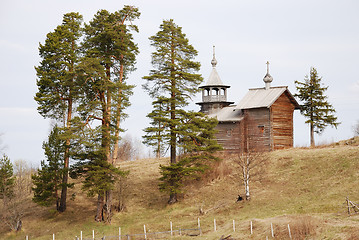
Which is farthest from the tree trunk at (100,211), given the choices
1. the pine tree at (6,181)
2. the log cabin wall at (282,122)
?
the log cabin wall at (282,122)

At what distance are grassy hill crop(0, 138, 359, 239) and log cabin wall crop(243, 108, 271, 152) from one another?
2237 mm

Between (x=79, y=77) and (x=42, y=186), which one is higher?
(x=79, y=77)

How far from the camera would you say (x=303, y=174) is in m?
35.1

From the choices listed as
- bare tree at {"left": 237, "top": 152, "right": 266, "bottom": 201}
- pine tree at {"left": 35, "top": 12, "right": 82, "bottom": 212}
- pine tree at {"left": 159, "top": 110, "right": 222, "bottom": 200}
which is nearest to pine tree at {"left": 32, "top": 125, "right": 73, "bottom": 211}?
pine tree at {"left": 35, "top": 12, "right": 82, "bottom": 212}

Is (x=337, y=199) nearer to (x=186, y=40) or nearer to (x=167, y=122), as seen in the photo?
(x=167, y=122)

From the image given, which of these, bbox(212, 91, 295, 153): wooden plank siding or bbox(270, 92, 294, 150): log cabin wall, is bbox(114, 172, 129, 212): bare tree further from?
bbox(270, 92, 294, 150): log cabin wall

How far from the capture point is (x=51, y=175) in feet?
120

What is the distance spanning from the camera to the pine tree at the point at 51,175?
3634cm

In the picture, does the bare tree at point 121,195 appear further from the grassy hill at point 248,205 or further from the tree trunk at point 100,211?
the tree trunk at point 100,211

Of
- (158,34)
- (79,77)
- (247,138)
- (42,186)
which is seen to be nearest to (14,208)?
(42,186)

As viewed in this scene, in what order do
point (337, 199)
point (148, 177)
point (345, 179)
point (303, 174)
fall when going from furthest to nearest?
point (148, 177), point (303, 174), point (345, 179), point (337, 199)

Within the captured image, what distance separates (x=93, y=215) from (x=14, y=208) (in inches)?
271

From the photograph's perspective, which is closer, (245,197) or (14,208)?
(245,197)

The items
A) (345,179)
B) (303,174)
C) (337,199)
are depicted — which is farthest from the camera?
(303,174)
